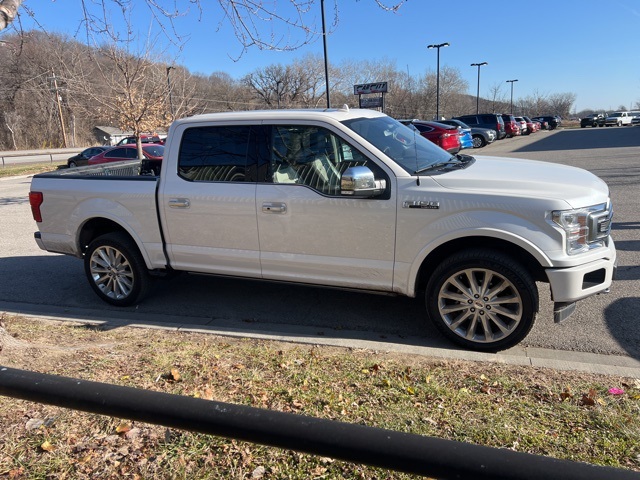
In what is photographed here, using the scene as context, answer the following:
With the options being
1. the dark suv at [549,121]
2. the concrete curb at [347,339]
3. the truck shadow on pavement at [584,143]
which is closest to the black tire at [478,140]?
the truck shadow on pavement at [584,143]

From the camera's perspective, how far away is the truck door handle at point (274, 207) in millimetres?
4418

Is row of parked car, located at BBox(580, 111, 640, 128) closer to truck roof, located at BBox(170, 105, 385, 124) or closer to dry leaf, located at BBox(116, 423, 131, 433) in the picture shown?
truck roof, located at BBox(170, 105, 385, 124)

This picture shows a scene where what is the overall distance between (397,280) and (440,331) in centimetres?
56

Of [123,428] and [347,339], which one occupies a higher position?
[123,428]

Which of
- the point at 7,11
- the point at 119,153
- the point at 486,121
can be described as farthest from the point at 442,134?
the point at 7,11

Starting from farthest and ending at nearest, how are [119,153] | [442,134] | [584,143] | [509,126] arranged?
[509,126], [584,143], [119,153], [442,134]

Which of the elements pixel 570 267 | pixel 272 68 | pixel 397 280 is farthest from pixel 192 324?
pixel 272 68

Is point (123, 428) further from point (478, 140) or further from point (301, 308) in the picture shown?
point (478, 140)

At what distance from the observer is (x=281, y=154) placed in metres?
4.55

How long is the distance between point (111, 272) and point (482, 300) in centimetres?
391

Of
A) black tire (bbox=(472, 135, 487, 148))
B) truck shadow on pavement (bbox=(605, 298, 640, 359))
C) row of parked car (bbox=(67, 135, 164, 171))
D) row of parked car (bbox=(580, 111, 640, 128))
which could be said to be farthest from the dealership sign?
row of parked car (bbox=(580, 111, 640, 128))

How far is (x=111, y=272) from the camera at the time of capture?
5438mm

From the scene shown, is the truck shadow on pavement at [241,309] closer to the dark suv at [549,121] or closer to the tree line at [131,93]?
the tree line at [131,93]

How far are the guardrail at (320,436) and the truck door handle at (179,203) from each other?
3549 mm
